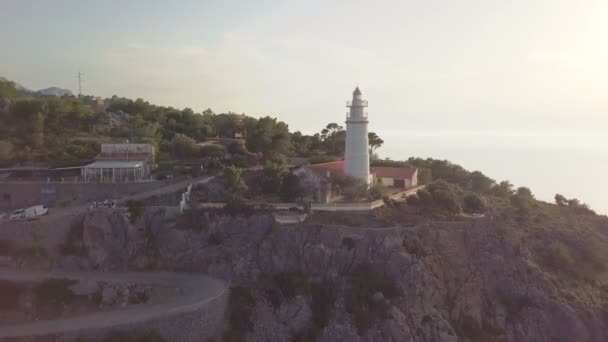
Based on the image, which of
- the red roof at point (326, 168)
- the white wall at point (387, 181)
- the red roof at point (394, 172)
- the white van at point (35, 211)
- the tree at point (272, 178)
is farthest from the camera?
the white wall at point (387, 181)

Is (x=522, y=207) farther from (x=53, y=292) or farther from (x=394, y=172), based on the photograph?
(x=53, y=292)

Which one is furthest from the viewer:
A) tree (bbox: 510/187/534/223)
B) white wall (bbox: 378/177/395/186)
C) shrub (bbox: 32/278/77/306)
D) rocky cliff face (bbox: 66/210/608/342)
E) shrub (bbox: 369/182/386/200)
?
white wall (bbox: 378/177/395/186)

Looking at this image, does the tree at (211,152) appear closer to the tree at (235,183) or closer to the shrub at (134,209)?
the tree at (235,183)

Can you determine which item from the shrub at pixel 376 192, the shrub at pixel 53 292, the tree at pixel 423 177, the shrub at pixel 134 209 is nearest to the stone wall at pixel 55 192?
the shrub at pixel 134 209

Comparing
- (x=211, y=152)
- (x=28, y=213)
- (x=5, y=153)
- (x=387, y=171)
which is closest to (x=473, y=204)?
(x=387, y=171)

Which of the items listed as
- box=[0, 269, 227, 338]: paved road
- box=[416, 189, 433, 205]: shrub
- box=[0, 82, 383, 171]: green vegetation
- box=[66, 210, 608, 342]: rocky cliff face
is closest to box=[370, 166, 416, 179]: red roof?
box=[416, 189, 433, 205]: shrub

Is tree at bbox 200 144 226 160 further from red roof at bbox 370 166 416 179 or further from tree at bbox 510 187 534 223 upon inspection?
tree at bbox 510 187 534 223
